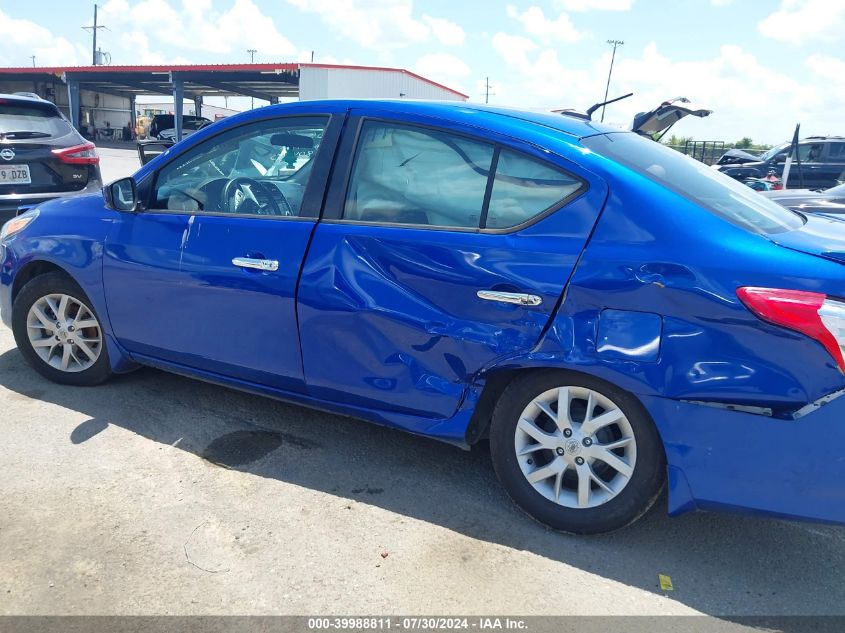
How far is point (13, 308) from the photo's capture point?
4043 millimetres

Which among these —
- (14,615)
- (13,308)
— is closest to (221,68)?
(13,308)

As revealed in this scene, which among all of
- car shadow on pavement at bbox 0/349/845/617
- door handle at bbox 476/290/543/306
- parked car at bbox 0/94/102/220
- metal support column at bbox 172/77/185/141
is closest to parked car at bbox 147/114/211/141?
metal support column at bbox 172/77/185/141

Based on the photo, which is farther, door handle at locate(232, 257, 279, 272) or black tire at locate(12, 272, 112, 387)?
black tire at locate(12, 272, 112, 387)

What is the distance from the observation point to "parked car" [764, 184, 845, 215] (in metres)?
7.30

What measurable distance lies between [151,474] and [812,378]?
2.72 meters

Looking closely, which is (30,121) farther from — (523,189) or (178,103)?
(178,103)

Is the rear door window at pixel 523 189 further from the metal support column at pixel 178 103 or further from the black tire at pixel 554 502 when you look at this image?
the metal support column at pixel 178 103

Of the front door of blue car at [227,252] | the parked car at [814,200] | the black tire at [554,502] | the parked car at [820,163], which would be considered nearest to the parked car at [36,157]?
the front door of blue car at [227,252]

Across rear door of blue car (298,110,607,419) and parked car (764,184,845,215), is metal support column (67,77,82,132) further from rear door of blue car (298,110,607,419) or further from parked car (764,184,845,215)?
rear door of blue car (298,110,607,419)

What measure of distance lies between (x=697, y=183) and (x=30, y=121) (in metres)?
6.68

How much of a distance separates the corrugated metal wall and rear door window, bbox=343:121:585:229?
28.7 meters

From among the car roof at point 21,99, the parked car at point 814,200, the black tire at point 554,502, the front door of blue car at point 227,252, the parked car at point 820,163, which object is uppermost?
the parked car at point 820,163

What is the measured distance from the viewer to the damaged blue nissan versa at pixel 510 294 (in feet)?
7.62

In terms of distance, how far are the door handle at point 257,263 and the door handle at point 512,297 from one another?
994mm
